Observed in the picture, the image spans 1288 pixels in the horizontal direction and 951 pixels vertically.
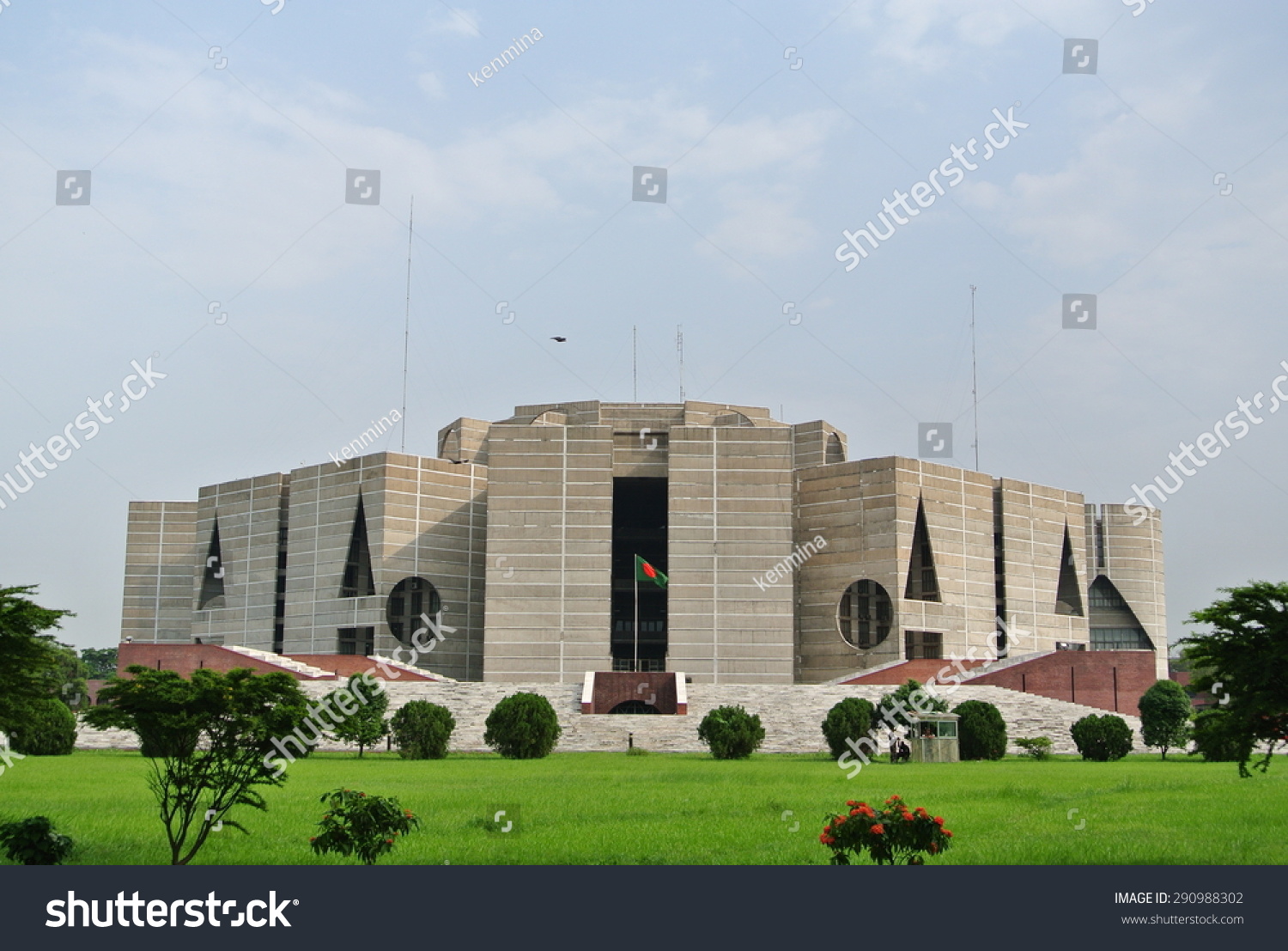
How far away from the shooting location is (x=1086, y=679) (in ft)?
159

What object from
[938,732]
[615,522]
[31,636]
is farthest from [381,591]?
[31,636]

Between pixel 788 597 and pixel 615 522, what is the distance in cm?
1727

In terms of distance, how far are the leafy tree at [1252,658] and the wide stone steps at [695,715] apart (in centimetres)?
1850

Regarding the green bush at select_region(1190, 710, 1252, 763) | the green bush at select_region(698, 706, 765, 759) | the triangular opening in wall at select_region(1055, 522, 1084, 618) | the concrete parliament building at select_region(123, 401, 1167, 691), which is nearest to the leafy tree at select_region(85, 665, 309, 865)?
the green bush at select_region(1190, 710, 1252, 763)

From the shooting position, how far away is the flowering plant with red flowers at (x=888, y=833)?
41.7 ft

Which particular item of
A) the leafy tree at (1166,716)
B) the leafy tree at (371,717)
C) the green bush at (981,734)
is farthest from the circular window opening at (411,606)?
the leafy tree at (1166,716)

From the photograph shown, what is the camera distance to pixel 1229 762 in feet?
107

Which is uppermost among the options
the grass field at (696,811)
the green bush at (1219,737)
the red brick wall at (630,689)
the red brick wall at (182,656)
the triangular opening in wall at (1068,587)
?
the triangular opening in wall at (1068,587)

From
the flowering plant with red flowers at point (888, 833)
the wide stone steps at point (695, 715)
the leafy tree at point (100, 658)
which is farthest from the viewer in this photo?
the leafy tree at point (100, 658)

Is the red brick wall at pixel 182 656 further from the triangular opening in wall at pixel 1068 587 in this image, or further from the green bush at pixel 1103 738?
the triangular opening in wall at pixel 1068 587

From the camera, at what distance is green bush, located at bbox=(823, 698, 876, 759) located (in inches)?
1329

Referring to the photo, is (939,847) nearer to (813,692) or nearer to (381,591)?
(813,692)

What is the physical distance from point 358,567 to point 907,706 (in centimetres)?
3754

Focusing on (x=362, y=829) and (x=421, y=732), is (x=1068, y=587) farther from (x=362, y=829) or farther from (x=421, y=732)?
(x=362, y=829)
